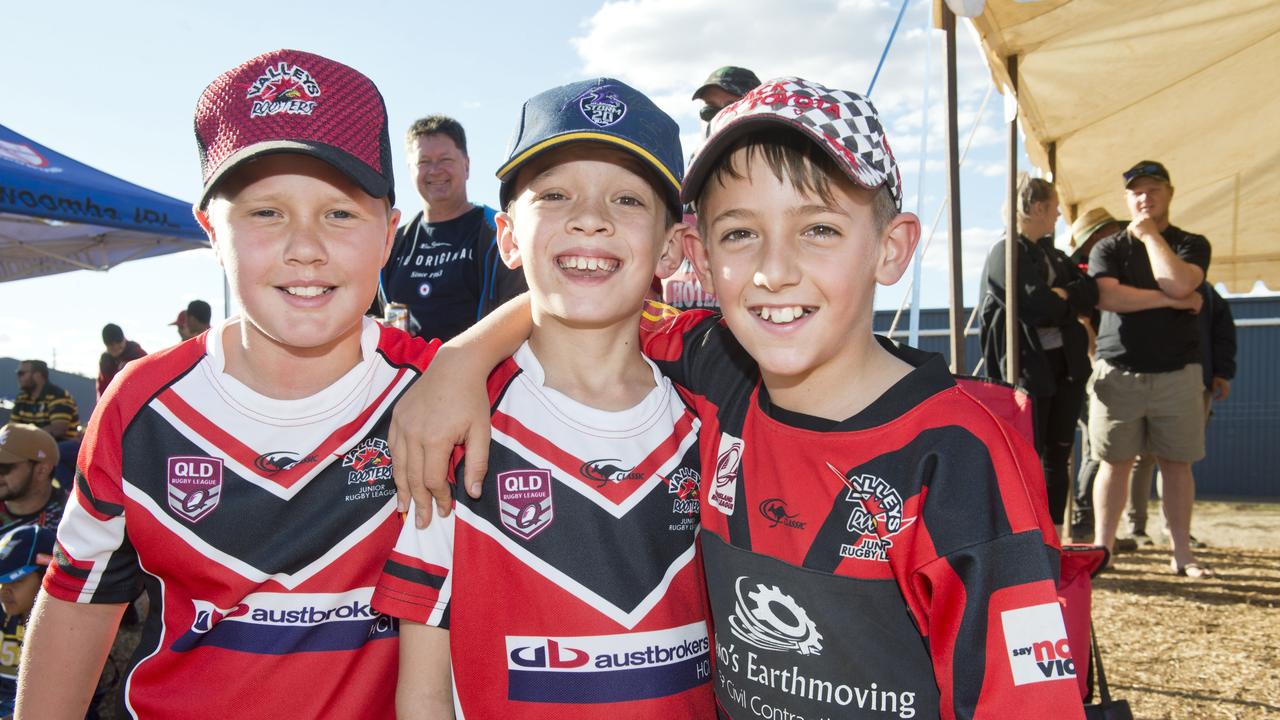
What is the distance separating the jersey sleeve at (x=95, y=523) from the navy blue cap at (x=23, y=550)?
236 centimetres

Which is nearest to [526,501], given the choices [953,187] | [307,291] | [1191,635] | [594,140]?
[307,291]

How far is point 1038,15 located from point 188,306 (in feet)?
25.4

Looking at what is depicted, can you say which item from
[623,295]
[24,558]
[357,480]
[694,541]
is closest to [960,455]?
[694,541]

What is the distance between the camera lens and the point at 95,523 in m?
1.59

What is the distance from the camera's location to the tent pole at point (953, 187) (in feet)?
13.3

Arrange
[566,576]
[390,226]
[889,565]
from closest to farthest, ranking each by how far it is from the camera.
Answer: [889,565]
[566,576]
[390,226]

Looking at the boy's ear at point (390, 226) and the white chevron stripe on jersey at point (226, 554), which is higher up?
the boy's ear at point (390, 226)

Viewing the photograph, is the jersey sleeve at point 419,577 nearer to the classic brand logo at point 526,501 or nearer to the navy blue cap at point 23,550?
the classic brand logo at point 526,501

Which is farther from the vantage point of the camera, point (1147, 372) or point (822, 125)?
point (1147, 372)

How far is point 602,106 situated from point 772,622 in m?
1.09

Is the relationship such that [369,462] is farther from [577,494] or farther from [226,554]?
[577,494]

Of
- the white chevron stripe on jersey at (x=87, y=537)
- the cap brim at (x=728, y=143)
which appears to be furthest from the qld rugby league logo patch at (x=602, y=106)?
the white chevron stripe on jersey at (x=87, y=537)

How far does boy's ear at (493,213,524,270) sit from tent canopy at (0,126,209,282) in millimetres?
6512

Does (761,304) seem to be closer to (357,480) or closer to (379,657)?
→ (357,480)
